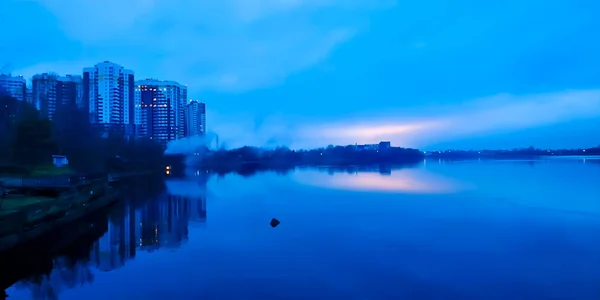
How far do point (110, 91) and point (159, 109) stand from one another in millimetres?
12760

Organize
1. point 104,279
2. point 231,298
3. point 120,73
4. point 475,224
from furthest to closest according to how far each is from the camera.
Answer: point 120,73, point 475,224, point 104,279, point 231,298

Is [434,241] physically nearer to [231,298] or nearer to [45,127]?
[231,298]

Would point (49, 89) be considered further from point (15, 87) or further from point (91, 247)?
point (91, 247)

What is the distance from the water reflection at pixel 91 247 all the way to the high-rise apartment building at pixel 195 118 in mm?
70598

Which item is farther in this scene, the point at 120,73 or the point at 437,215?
the point at 120,73

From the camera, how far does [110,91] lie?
60.0m

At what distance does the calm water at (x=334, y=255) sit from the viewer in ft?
23.5

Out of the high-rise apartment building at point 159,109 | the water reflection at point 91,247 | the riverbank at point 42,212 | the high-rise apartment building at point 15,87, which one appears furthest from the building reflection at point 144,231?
the high-rise apartment building at point 159,109

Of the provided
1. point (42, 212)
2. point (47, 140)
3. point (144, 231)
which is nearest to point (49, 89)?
point (47, 140)

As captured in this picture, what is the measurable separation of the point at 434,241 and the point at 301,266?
4.09 m

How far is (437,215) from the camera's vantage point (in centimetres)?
1551

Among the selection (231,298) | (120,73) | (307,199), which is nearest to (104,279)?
(231,298)

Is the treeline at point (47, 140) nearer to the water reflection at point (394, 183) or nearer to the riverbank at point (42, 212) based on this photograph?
the riverbank at point (42, 212)

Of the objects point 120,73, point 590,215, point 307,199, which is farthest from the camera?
point 120,73
